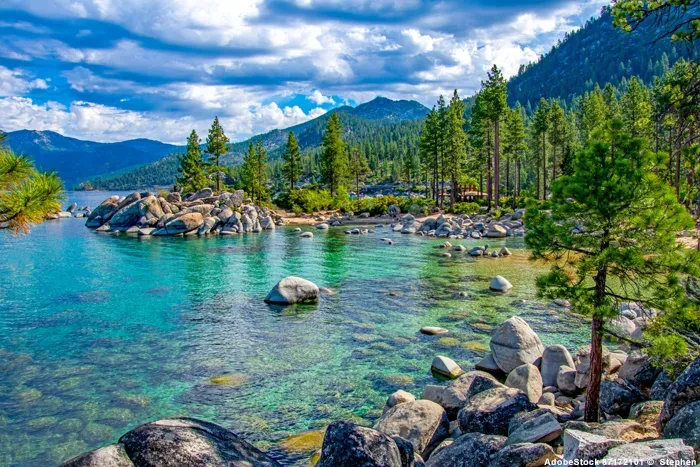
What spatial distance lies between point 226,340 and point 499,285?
584 inches

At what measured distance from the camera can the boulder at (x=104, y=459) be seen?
638 centimetres

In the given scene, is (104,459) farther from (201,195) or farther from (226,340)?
(201,195)

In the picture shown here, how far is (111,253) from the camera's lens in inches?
1626

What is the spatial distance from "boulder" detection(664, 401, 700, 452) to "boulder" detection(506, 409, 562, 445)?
1.73 m

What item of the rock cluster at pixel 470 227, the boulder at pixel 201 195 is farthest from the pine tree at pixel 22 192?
the boulder at pixel 201 195

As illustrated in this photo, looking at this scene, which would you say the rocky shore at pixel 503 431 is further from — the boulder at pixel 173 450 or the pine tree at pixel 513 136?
the pine tree at pixel 513 136

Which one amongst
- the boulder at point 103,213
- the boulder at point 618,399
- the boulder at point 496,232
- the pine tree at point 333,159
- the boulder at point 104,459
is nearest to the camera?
the boulder at point 104,459

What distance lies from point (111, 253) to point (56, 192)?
3557 centimetres

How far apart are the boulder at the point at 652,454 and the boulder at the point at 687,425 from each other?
1.63 meters

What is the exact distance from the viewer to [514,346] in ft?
48.1

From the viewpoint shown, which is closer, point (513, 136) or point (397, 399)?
point (397, 399)

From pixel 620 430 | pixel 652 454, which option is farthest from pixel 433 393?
pixel 652 454

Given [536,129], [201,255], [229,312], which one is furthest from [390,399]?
[536,129]

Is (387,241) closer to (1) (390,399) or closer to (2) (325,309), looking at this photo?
(2) (325,309)
